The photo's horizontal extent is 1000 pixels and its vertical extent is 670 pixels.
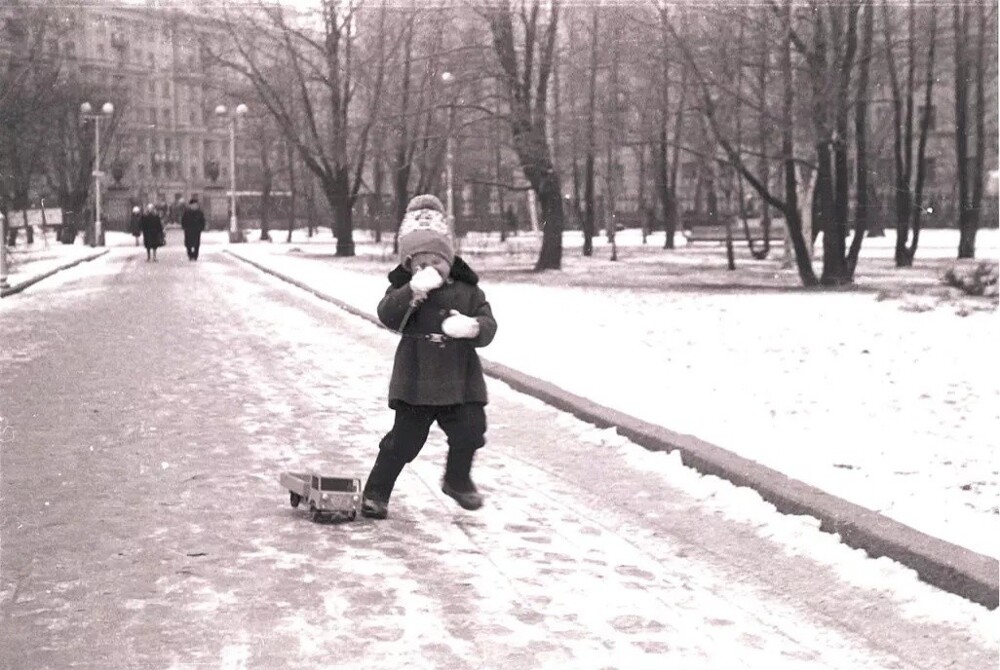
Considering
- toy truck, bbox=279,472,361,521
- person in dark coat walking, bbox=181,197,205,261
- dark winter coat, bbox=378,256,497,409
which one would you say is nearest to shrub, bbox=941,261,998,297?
dark winter coat, bbox=378,256,497,409

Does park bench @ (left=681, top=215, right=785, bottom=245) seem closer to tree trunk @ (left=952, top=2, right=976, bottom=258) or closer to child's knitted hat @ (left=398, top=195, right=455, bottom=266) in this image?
tree trunk @ (left=952, top=2, right=976, bottom=258)

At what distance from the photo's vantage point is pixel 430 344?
251 inches

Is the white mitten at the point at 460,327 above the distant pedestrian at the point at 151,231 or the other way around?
the other way around

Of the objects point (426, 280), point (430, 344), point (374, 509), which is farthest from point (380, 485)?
point (426, 280)

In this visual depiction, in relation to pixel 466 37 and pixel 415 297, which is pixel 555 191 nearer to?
pixel 466 37

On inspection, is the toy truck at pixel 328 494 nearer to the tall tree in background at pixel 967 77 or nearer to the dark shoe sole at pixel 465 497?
the dark shoe sole at pixel 465 497

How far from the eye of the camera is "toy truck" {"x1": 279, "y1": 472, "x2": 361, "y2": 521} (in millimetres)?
6547

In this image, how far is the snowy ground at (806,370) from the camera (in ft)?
24.3

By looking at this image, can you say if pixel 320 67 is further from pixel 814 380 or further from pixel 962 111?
pixel 814 380

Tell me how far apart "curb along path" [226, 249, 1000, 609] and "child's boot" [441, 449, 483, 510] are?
4.89ft

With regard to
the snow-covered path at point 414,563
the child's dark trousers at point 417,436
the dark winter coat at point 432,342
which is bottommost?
the snow-covered path at point 414,563

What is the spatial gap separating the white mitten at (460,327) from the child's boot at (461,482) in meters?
0.78

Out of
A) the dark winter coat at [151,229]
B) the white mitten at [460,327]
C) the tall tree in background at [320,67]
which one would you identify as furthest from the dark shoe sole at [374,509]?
the dark winter coat at [151,229]

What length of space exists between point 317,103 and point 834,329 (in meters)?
35.0
